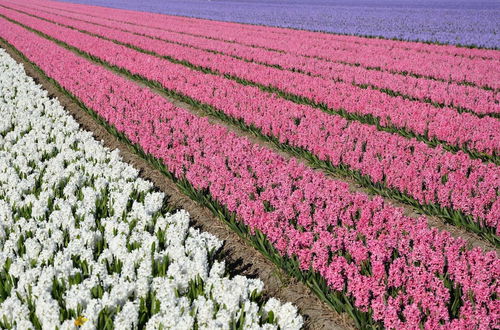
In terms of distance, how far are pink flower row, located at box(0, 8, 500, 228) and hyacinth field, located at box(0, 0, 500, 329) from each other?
39mm

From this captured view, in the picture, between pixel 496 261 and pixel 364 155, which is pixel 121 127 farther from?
pixel 496 261

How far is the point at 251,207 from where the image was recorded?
5.84 m

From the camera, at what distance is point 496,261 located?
4.45 metres

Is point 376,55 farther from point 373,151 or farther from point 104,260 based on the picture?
point 104,260

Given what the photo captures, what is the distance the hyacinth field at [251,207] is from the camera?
3.99m

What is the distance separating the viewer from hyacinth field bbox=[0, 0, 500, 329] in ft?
13.1

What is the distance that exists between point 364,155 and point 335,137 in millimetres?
1004

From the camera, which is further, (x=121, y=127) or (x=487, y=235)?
(x=121, y=127)

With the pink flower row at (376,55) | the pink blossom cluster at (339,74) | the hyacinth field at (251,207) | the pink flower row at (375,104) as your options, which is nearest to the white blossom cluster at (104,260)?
the hyacinth field at (251,207)

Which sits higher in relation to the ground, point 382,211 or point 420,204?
point 382,211

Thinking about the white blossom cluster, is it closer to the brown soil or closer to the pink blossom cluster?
the brown soil

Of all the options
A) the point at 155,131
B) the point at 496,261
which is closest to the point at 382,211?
the point at 496,261

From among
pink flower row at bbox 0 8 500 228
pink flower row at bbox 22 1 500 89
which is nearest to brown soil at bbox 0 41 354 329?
pink flower row at bbox 0 8 500 228

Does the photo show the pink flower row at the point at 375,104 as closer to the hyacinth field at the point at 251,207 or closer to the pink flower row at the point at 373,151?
the hyacinth field at the point at 251,207
